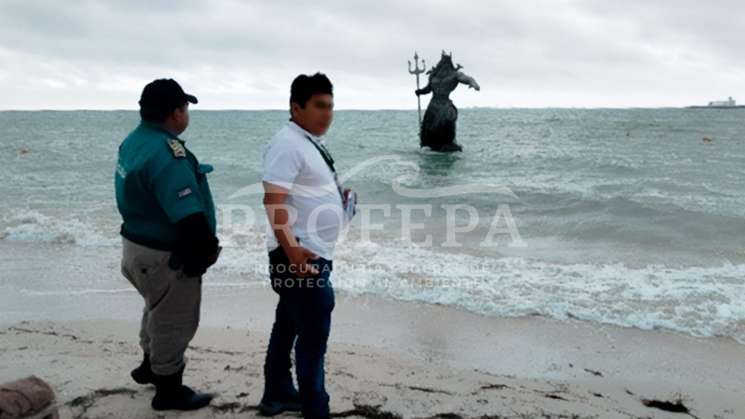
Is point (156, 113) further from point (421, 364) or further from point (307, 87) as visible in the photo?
point (421, 364)

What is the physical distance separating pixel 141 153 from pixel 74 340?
260cm

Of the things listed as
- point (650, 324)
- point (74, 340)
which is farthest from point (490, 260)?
point (74, 340)

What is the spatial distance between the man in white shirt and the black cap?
0.60 metres

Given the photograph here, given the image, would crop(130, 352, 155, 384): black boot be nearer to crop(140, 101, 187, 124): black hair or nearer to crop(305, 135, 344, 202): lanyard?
crop(140, 101, 187, 124): black hair

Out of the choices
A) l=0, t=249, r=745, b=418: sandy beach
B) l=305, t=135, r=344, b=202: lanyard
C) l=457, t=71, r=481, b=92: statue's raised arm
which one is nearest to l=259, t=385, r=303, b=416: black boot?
A: l=0, t=249, r=745, b=418: sandy beach

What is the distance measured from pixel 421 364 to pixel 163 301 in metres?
2.16

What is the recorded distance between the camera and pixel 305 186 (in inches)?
106

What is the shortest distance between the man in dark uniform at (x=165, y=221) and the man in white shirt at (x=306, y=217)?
408 millimetres

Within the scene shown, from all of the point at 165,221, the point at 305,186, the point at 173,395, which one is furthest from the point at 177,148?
the point at 173,395

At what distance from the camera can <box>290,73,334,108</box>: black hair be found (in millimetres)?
2709

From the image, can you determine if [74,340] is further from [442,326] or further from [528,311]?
[528,311]

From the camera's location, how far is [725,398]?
13.8ft

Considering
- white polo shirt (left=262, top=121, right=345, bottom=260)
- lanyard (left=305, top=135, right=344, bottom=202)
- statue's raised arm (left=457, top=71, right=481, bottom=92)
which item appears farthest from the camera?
A: statue's raised arm (left=457, top=71, right=481, bottom=92)

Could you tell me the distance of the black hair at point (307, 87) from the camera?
8.89ft
